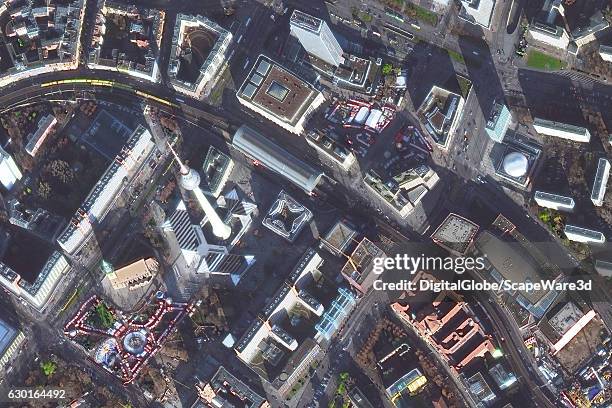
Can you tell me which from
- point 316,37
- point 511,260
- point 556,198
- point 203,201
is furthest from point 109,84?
point 556,198

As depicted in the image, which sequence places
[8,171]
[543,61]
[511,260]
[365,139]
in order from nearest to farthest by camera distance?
[511,260]
[543,61]
[365,139]
[8,171]

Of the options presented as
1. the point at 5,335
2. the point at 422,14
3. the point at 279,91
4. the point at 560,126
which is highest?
the point at 422,14

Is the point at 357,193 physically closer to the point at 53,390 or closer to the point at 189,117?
the point at 189,117

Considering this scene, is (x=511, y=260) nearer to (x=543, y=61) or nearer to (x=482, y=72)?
(x=482, y=72)

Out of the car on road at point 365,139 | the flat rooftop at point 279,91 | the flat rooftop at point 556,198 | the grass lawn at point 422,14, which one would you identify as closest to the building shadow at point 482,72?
the grass lawn at point 422,14

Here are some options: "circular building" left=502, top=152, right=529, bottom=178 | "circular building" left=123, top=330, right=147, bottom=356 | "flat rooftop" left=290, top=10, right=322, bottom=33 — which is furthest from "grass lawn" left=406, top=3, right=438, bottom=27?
"circular building" left=123, top=330, right=147, bottom=356

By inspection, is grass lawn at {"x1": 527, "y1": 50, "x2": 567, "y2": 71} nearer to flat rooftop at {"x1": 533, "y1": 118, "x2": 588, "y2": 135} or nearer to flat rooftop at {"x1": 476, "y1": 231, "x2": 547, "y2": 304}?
flat rooftop at {"x1": 533, "y1": 118, "x2": 588, "y2": 135}
